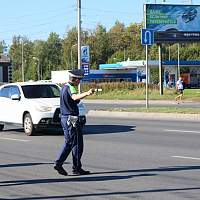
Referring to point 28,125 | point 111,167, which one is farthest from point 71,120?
point 28,125

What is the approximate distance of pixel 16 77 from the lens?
6029 inches

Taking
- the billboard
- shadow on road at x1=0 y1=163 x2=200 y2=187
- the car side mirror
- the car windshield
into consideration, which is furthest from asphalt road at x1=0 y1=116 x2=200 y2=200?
the billboard

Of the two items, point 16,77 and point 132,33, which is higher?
point 132,33

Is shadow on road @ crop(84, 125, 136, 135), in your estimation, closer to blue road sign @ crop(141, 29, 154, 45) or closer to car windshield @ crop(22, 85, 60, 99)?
car windshield @ crop(22, 85, 60, 99)

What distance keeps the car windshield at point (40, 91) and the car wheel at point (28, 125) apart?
0.82 meters

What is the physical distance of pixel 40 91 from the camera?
20.1 meters

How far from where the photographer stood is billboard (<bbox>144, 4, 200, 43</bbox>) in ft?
178

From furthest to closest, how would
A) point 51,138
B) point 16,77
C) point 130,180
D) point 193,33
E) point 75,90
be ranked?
1. point 16,77
2. point 193,33
3. point 51,138
4. point 75,90
5. point 130,180

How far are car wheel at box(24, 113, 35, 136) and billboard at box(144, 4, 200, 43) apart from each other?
3535 cm

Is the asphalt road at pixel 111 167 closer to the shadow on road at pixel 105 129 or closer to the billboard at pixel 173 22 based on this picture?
the shadow on road at pixel 105 129

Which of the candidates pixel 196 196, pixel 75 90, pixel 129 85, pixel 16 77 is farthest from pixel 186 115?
pixel 16 77

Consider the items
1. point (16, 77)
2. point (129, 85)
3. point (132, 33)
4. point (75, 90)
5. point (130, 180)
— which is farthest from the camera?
point (16, 77)

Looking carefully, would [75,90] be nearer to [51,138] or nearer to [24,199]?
[24,199]

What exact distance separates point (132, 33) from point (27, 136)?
120m
